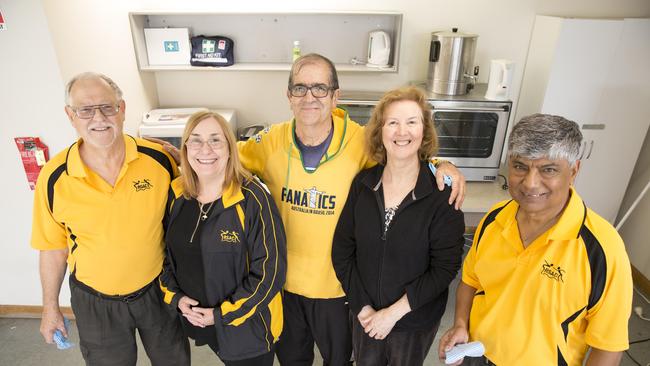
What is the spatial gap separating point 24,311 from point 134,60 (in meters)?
1.79

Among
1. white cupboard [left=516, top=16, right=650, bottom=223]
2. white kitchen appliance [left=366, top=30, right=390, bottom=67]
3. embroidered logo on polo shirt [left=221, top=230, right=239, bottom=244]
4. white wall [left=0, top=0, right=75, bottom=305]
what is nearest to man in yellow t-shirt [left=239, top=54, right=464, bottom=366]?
embroidered logo on polo shirt [left=221, top=230, right=239, bottom=244]

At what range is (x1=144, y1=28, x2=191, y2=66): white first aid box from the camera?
2.83 m

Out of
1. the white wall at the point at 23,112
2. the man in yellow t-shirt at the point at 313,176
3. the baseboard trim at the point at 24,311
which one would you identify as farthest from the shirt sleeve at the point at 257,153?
the baseboard trim at the point at 24,311

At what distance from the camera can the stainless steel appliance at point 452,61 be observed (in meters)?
2.64

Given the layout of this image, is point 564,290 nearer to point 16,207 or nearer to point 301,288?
point 301,288

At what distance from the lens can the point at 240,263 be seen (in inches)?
56.0

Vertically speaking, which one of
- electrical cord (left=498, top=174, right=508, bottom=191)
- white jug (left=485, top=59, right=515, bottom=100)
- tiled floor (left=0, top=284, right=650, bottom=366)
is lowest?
tiled floor (left=0, top=284, right=650, bottom=366)

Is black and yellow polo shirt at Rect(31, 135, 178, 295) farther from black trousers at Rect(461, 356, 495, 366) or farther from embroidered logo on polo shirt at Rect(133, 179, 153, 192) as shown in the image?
black trousers at Rect(461, 356, 495, 366)

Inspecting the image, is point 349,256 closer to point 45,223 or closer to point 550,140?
point 550,140

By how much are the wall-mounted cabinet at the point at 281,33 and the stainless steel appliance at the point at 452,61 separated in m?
0.27

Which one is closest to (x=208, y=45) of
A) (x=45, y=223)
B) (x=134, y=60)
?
(x=134, y=60)

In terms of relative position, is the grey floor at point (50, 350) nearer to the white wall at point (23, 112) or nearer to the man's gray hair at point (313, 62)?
the white wall at point (23, 112)

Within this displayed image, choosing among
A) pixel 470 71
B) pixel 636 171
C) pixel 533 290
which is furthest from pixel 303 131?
pixel 636 171

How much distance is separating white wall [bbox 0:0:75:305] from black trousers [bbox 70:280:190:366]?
101 cm
